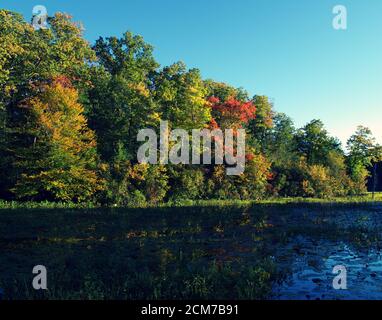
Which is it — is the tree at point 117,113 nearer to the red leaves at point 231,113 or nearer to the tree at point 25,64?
the tree at point 25,64

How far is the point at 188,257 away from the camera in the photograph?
541 inches

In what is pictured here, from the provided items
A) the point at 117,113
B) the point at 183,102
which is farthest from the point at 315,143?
the point at 117,113

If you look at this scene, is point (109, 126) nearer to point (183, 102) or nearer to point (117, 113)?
point (117, 113)

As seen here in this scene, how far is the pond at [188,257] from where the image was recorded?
9.91 m

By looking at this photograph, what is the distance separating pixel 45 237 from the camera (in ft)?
60.0

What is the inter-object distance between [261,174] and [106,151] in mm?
19063

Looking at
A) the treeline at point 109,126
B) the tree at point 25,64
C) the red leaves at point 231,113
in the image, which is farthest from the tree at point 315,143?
the tree at point 25,64

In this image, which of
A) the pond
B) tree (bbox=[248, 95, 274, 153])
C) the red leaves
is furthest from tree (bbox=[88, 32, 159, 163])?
tree (bbox=[248, 95, 274, 153])

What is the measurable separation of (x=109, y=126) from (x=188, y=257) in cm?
3041

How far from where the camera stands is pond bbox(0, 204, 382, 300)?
991 centimetres

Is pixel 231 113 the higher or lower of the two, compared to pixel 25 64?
lower

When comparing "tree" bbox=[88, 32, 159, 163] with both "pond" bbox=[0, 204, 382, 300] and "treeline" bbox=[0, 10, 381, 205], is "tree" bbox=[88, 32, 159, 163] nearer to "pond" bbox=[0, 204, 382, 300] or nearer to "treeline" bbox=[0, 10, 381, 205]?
"treeline" bbox=[0, 10, 381, 205]
